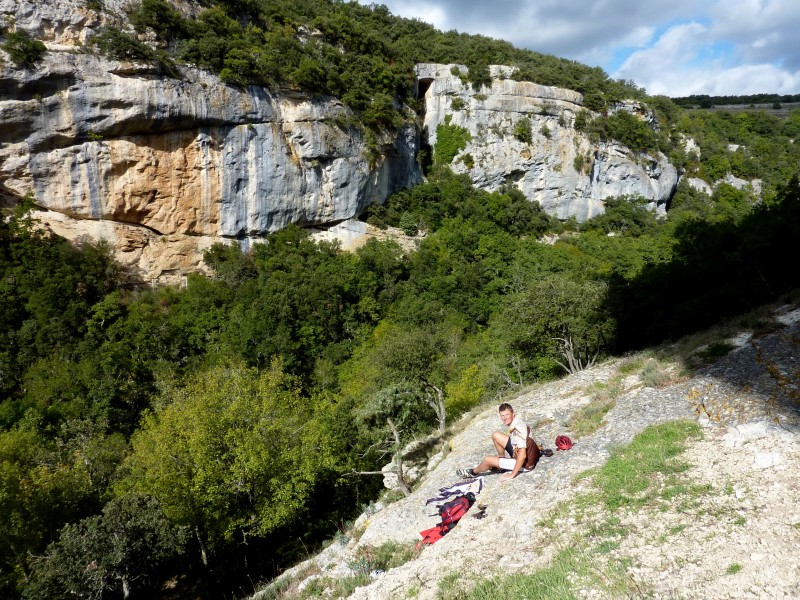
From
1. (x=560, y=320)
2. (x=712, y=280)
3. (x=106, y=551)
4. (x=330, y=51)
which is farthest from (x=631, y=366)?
(x=330, y=51)

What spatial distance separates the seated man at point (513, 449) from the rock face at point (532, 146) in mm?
38841

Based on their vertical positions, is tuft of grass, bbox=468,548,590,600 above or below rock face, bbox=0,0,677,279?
below

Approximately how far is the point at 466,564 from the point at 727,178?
206 feet

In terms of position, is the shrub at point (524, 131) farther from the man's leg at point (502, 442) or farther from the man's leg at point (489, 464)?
the man's leg at point (489, 464)

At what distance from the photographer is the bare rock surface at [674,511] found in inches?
162

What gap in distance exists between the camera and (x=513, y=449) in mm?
7547

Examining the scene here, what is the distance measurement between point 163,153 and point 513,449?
29.6 meters

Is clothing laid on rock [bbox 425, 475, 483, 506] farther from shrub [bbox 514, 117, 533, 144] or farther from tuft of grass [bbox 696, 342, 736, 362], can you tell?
A: shrub [bbox 514, 117, 533, 144]

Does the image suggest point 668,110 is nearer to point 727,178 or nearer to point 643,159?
point 727,178

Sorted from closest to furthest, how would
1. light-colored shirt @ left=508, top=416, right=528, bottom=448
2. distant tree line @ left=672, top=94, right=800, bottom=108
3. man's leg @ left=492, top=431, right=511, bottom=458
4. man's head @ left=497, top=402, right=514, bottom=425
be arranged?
man's head @ left=497, top=402, right=514, bottom=425 → light-colored shirt @ left=508, top=416, right=528, bottom=448 → man's leg @ left=492, top=431, right=511, bottom=458 → distant tree line @ left=672, top=94, right=800, bottom=108

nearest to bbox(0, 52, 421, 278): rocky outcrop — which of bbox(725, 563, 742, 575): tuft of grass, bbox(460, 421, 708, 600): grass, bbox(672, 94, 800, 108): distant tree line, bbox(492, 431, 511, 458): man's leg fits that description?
bbox(492, 431, 511, 458): man's leg

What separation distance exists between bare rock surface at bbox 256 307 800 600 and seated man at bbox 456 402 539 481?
196mm

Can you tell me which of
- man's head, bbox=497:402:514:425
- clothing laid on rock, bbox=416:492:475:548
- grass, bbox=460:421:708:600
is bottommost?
clothing laid on rock, bbox=416:492:475:548

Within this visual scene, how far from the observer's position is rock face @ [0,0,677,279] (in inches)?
971
